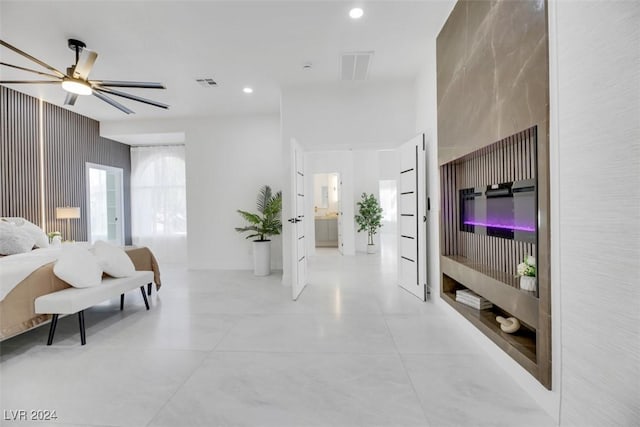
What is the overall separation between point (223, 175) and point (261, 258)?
1946 millimetres

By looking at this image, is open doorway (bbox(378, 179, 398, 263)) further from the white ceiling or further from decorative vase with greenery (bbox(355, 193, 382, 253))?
the white ceiling

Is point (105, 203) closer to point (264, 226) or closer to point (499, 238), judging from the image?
point (264, 226)

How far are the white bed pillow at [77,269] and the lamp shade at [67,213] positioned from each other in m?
3.00

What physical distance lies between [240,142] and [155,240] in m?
3.33

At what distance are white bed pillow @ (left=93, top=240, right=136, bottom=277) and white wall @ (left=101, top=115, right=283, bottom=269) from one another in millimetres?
2792

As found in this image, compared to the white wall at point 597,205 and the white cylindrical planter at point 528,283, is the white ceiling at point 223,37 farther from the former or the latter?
the white cylindrical planter at point 528,283

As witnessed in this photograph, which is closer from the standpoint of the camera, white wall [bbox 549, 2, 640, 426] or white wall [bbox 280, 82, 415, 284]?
white wall [bbox 549, 2, 640, 426]

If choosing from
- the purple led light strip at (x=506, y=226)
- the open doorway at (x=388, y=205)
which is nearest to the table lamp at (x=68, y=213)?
the purple led light strip at (x=506, y=226)

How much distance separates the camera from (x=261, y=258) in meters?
5.54

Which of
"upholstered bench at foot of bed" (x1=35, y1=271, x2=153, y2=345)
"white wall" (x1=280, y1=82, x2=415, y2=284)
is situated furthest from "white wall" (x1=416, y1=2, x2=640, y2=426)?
"upholstered bench at foot of bed" (x1=35, y1=271, x2=153, y2=345)

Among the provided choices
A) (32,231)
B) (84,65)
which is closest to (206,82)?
(84,65)

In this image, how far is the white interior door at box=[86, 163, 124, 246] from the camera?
6.40m

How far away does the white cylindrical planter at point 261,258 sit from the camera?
18.2 feet

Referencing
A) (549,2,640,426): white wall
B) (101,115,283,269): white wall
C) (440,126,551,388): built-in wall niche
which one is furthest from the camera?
(101,115,283,269): white wall
